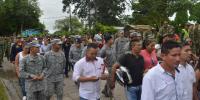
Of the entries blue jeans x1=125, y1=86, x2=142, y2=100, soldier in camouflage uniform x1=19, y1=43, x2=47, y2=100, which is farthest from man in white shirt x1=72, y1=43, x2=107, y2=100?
soldier in camouflage uniform x1=19, y1=43, x2=47, y2=100

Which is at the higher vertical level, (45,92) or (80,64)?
(80,64)

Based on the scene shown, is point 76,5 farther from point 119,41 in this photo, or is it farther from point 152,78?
point 152,78

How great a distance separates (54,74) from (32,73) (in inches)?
21.7

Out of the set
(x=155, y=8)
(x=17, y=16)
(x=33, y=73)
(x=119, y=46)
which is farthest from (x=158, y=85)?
(x=17, y=16)

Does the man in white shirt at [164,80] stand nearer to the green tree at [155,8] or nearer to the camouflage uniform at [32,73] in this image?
the camouflage uniform at [32,73]

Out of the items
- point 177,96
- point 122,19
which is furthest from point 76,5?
point 177,96

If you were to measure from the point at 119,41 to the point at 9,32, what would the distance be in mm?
76376

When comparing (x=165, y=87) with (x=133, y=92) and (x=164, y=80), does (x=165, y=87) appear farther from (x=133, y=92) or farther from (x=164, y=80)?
(x=133, y=92)

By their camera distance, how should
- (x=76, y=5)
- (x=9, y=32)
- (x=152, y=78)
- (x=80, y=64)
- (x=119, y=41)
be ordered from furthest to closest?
1. (x=9, y=32)
2. (x=76, y=5)
3. (x=119, y=41)
4. (x=80, y=64)
5. (x=152, y=78)

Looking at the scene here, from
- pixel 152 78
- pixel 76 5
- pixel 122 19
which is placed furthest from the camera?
pixel 76 5

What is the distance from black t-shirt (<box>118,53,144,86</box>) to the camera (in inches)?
304

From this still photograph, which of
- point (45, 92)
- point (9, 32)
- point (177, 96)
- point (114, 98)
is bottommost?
point (9, 32)

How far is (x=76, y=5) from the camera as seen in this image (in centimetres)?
7988

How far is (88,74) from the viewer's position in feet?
24.8
